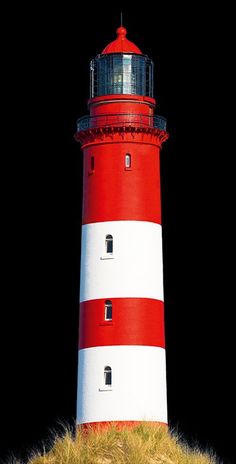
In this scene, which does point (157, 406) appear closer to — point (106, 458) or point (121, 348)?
point (121, 348)

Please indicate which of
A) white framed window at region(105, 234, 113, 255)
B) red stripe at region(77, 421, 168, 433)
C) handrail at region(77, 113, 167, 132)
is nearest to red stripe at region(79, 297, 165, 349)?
white framed window at region(105, 234, 113, 255)

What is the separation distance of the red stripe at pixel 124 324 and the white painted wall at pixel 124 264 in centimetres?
16

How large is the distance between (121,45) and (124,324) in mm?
5760

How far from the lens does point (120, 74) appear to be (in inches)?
1361

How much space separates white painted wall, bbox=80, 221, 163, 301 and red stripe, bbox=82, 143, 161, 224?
0.69 feet

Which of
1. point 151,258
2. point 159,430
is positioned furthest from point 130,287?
point 159,430

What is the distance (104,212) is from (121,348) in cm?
274

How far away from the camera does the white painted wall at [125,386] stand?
32969 mm

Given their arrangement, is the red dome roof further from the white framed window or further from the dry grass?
the dry grass

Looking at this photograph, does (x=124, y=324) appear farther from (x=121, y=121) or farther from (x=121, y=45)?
(x=121, y=45)

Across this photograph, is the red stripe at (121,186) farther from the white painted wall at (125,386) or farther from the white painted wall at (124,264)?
the white painted wall at (125,386)

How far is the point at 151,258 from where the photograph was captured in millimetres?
33750

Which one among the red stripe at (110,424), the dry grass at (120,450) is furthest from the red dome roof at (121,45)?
the dry grass at (120,450)

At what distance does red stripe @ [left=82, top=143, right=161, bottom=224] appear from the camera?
33.8 m
